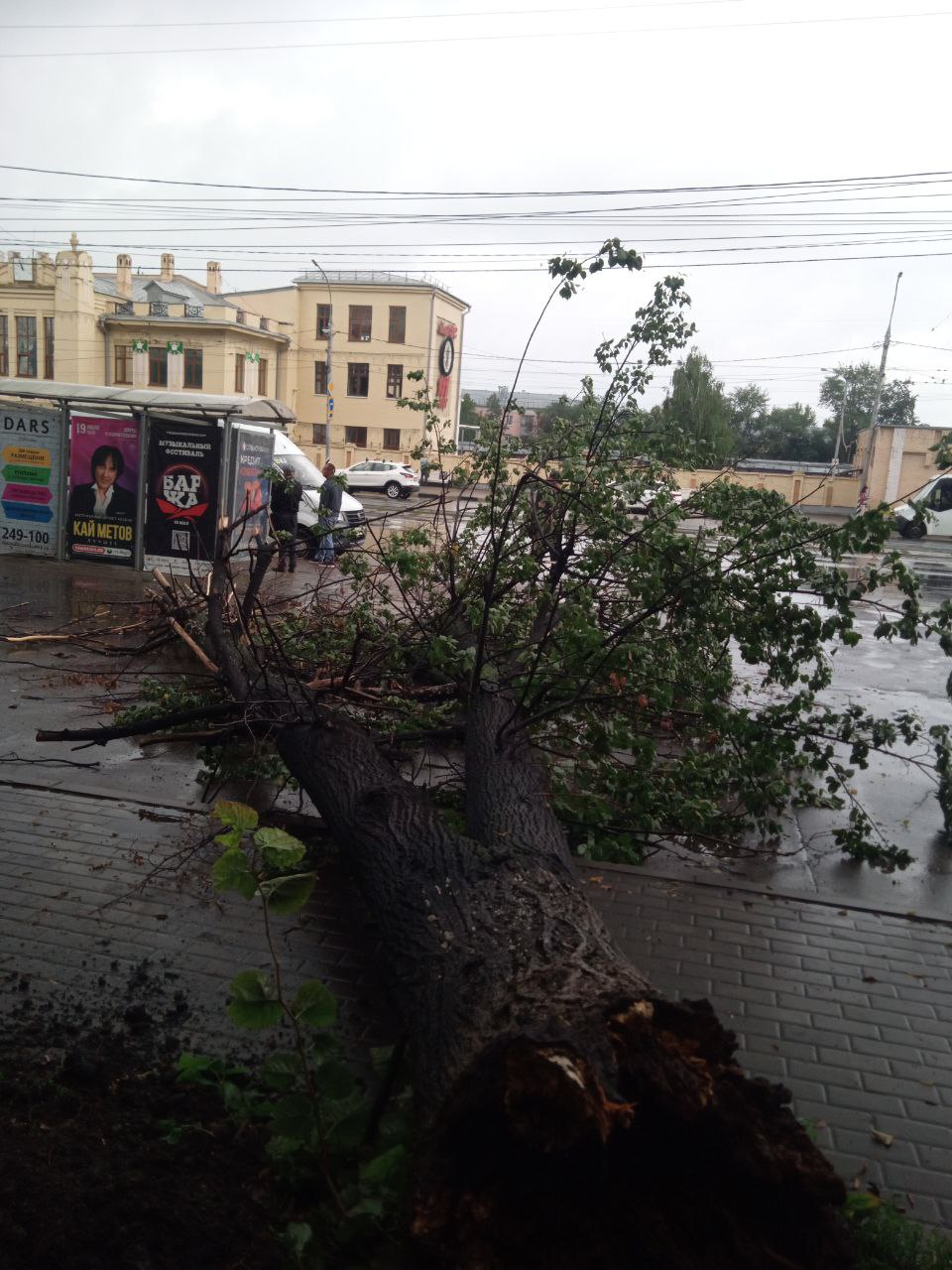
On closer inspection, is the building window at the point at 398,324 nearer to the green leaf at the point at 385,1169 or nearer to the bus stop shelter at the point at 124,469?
the bus stop shelter at the point at 124,469

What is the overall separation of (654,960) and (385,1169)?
6.97 feet

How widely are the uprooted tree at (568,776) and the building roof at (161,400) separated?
5473mm

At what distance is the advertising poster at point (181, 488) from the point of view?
1387 centimetres

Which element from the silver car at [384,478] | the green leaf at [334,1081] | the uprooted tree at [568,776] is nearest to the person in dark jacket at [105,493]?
the uprooted tree at [568,776]

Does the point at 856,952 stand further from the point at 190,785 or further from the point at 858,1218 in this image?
the point at 190,785

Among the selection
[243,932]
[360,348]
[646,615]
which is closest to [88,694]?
[243,932]

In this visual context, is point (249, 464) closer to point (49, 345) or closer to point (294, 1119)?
point (294, 1119)

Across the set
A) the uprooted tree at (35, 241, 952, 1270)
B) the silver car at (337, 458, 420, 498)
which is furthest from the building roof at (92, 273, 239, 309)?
the uprooted tree at (35, 241, 952, 1270)

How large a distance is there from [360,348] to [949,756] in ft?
170

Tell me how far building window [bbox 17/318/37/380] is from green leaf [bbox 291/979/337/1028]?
164ft

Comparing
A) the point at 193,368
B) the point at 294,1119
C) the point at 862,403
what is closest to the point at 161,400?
the point at 294,1119

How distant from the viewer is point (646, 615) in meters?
5.09

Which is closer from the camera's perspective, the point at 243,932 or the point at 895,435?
the point at 243,932

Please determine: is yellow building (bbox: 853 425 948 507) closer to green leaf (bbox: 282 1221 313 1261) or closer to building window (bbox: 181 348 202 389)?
building window (bbox: 181 348 202 389)
